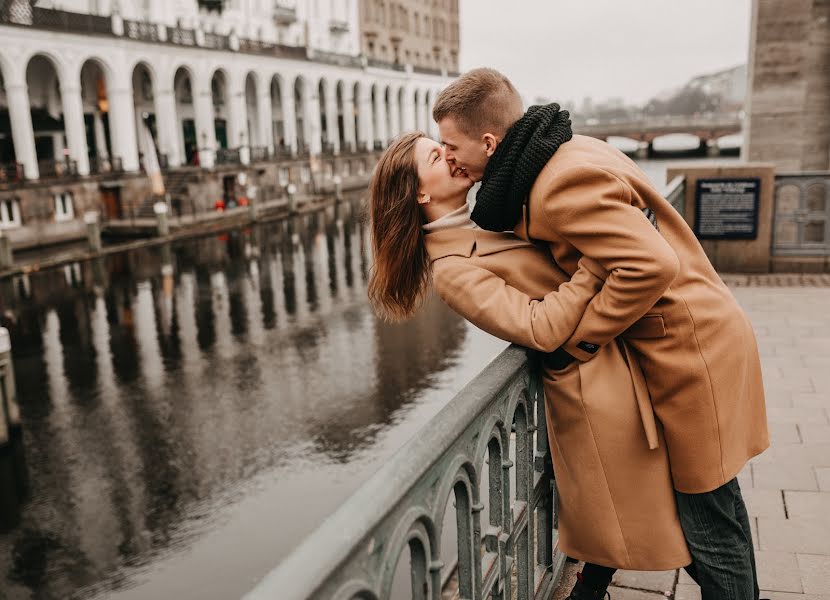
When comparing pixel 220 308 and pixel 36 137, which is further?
pixel 36 137

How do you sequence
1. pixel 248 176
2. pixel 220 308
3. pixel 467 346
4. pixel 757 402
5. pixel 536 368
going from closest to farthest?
pixel 757 402 → pixel 536 368 → pixel 467 346 → pixel 220 308 → pixel 248 176

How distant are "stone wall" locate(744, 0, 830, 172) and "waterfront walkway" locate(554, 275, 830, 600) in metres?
5.75

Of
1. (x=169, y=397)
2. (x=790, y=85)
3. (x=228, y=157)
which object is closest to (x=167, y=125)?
(x=228, y=157)

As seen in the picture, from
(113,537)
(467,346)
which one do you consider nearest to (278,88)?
(467,346)

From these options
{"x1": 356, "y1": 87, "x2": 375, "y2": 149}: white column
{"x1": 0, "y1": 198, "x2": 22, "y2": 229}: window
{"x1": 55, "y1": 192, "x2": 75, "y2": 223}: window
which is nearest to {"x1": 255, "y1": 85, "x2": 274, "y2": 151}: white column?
{"x1": 356, "y1": 87, "x2": 375, "y2": 149}: white column

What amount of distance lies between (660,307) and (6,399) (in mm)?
9962

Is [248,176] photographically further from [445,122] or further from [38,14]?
[445,122]

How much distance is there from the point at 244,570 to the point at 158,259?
20.0 m

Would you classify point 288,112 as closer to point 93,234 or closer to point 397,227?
point 93,234

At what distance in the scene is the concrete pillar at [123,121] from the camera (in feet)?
117

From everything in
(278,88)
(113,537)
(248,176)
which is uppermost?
(278,88)

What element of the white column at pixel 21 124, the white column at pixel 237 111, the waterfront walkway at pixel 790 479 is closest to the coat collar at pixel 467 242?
the waterfront walkway at pixel 790 479

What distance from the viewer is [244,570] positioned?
6957mm

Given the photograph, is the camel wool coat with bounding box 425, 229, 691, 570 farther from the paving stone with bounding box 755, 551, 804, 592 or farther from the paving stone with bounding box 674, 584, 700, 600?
the paving stone with bounding box 755, 551, 804, 592
